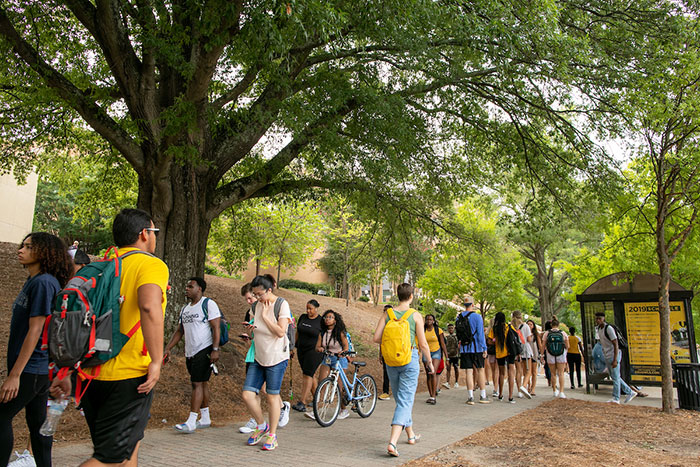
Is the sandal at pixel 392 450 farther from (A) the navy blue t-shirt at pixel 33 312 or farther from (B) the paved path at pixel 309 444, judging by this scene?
(A) the navy blue t-shirt at pixel 33 312

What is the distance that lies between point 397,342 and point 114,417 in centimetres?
384

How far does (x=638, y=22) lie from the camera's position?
1097cm

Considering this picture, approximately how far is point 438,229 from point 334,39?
7.97 meters

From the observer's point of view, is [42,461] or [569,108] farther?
[569,108]

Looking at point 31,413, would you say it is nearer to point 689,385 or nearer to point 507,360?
point 507,360

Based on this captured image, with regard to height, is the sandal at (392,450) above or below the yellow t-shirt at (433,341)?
below

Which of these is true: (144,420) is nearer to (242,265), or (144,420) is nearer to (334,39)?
(334,39)

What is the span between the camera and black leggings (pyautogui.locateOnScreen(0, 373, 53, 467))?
382cm

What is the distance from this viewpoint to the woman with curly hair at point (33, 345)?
385 cm

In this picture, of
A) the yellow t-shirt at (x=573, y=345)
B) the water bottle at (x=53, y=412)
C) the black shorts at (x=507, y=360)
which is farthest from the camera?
the yellow t-shirt at (x=573, y=345)

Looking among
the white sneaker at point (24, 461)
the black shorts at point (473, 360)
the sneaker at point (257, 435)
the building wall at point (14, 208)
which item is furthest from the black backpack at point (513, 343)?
the building wall at point (14, 208)

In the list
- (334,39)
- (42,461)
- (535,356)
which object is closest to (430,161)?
(334,39)

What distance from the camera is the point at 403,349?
6.36 meters

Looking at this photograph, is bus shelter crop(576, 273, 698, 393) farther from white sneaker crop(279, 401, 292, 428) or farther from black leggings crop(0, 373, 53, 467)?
black leggings crop(0, 373, 53, 467)
